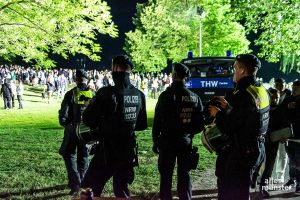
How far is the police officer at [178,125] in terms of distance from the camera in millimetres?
5102

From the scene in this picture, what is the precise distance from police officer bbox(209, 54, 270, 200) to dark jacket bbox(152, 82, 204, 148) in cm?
116

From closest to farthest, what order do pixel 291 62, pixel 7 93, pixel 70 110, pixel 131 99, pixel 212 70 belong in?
pixel 131 99 → pixel 70 110 → pixel 212 70 → pixel 7 93 → pixel 291 62

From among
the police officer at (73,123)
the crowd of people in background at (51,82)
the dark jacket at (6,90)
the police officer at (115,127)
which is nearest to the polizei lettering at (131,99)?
the police officer at (115,127)

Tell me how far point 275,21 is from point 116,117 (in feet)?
39.7

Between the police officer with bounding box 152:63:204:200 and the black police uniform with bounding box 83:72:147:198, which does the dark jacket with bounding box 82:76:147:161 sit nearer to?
A: the black police uniform with bounding box 83:72:147:198

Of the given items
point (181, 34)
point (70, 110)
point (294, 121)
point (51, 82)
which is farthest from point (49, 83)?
point (294, 121)

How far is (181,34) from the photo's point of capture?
39.6 metres

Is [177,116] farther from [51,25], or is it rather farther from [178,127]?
[51,25]

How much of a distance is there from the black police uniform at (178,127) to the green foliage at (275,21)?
34.6 feet

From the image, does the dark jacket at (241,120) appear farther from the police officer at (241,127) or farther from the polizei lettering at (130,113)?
the polizei lettering at (130,113)

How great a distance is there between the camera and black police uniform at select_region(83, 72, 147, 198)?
4.34m

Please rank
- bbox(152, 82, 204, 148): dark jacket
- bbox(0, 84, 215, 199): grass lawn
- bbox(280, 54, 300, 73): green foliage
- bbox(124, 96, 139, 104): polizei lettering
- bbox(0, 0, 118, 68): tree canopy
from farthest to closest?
bbox(280, 54, 300, 73): green foliage, bbox(0, 0, 118, 68): tree canopy, bbox(0, 84, 215, 199): grass lawn, bbox(152, 82, 204, 148): dark jacket, bbox(124, 96, 139, 104): polizei lettering

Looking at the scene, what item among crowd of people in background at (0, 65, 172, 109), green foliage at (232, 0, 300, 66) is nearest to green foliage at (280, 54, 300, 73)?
crowd of people in background at (0, 65, 172, 109)

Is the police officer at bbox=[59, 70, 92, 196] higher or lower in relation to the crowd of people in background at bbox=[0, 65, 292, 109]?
lower
